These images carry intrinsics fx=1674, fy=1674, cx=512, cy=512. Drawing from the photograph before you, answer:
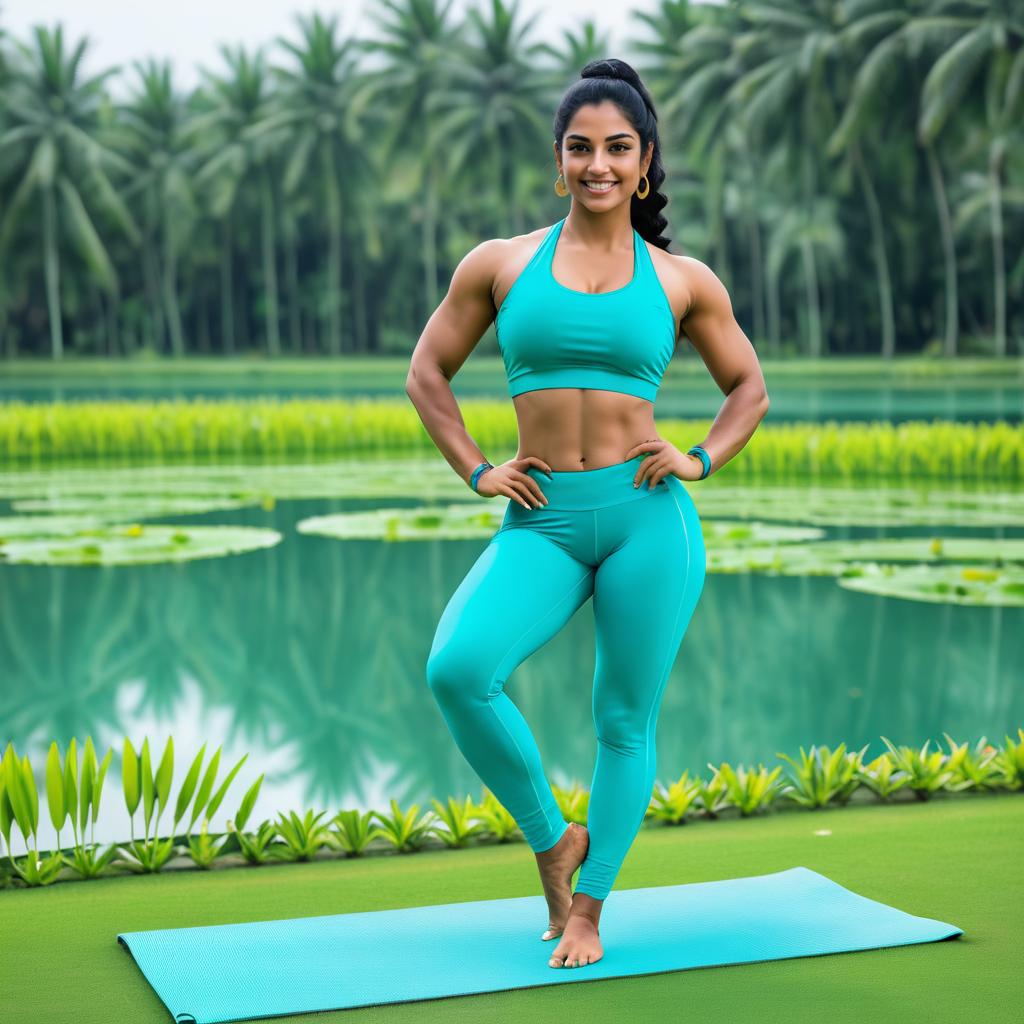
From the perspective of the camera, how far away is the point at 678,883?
11.7ft

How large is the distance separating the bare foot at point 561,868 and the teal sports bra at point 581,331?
2.66ft

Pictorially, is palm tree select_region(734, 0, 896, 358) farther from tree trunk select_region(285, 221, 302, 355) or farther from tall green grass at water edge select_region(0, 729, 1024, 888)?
tall green grass at water edge select_region(0, 729, 1024, 888)

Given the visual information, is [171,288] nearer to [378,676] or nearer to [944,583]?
[944,583]

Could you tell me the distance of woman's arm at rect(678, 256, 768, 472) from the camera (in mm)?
3121

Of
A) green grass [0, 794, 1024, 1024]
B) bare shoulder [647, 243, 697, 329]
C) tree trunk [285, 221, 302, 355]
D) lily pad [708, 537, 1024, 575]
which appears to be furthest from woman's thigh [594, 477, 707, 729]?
tree trunk [285, 221, 302, 355]

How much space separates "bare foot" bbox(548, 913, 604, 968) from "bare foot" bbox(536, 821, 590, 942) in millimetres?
53

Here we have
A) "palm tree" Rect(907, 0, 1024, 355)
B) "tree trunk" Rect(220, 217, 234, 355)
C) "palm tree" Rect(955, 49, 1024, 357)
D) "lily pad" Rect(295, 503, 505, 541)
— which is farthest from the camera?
"tree trunk" Rect(220, 217, 234, 355)

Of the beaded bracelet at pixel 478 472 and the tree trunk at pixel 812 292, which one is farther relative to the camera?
the tree trunk at pixel 812 292

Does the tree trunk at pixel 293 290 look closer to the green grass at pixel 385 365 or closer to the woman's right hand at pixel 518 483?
the green grass at pixel 385 365

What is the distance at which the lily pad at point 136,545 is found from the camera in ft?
33.4

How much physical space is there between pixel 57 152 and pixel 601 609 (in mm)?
42553

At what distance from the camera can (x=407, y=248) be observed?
51562 mm

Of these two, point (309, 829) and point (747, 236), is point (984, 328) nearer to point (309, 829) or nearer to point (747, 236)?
point (747, 236)

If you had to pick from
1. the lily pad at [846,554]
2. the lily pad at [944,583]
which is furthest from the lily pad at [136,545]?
the lily pad at [944,583]
